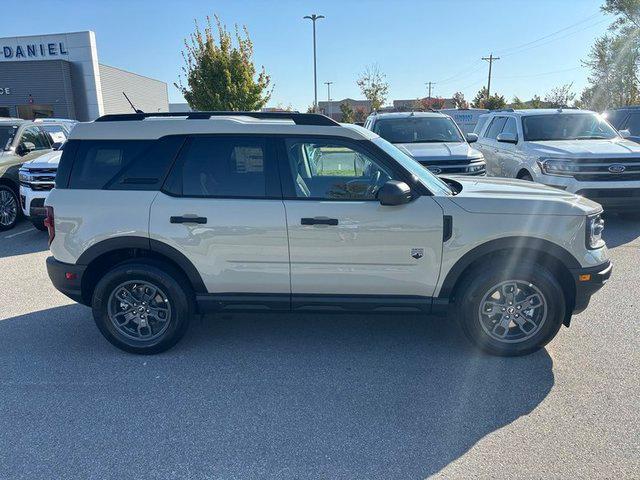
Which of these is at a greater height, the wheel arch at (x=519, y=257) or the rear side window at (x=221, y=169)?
the rear side window at (x=221, y=169)

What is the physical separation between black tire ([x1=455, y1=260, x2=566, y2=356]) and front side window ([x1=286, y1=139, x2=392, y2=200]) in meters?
1.06

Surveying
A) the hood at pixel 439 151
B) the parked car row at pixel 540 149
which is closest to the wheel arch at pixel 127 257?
the hood at pixel 439 151

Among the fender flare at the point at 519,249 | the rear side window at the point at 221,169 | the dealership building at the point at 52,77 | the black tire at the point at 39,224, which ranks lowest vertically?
the black tire at the point at 39,224

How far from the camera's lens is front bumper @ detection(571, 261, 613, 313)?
3602 millimetres

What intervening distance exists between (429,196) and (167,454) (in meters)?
2.51

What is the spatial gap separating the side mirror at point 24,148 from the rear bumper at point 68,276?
6504 millimetres

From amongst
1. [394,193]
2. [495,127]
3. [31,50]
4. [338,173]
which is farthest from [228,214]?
[31,50]

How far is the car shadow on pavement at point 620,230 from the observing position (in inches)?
283

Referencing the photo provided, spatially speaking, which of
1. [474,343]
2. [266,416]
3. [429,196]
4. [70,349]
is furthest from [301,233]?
[70,349]

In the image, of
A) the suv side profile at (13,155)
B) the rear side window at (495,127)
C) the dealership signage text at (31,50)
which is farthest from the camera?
the dealership signage text at (31,50)

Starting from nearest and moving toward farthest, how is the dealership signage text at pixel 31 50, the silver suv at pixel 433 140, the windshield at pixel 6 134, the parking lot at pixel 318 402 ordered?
1. the parking lot at pixel 318 402
2. the silver suv at pixel 433 140
3. the windshield at pixel 6 134
4. the dealership signage text at pixel 31 50

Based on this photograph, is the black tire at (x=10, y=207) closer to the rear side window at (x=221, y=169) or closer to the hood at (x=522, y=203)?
the rear side window at (x=221, y=169)

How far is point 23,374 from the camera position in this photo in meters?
3.67

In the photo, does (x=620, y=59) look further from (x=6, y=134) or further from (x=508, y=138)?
(x=6, y=134)
